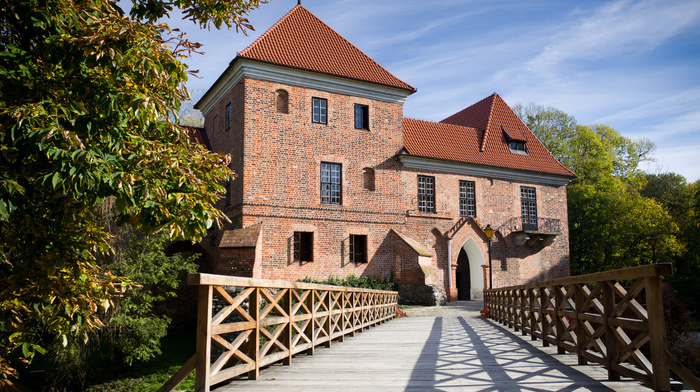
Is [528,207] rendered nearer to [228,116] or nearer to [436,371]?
[228,116]

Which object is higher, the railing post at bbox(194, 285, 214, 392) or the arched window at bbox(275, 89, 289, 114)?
the arched window at bbox(275, 89, 289, 114)

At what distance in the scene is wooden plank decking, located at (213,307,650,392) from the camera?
498 centimetres

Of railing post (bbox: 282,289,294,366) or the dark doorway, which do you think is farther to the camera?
the dark doorway

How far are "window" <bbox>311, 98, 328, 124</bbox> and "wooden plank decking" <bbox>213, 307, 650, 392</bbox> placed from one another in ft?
53.0

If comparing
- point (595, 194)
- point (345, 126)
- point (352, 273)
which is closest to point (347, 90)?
point (345, 126)

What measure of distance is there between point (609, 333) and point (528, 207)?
2593 cm

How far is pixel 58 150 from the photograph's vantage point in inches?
175

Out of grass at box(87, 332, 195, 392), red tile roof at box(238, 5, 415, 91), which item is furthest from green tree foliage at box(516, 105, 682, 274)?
grass at box(87, 332, 195, 392)

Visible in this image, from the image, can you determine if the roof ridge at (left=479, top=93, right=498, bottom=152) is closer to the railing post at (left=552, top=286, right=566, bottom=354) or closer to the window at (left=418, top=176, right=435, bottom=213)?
the window at (left=418, top=176, right=435, bottom=213)

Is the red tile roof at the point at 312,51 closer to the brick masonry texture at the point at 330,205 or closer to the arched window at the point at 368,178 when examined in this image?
the brick masonry texture at the point at 330,205

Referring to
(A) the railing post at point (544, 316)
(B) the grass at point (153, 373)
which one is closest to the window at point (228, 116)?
(B) the grass at point (153, 373)

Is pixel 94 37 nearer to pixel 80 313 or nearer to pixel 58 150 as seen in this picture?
pixel 58 150

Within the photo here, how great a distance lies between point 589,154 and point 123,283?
1756 inches

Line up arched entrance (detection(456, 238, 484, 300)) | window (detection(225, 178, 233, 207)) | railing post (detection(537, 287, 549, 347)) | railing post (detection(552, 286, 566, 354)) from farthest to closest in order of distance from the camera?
arched entrance (detection(456, 238, 484, 300)) < window (detection(225, 178, 233, 207)) < railing post (detection(537, 287, 549, 347)) < railing post (detection(552, 286, 566, 354))
